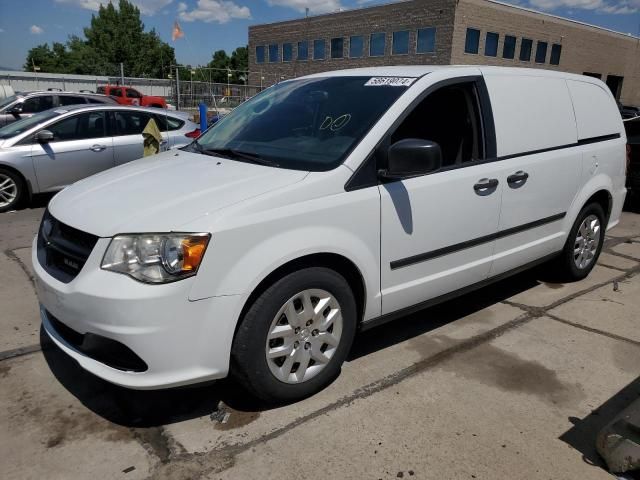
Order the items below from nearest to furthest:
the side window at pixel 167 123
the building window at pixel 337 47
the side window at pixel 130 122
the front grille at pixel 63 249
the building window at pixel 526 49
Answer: the front grille at pixel 63 249, the side window at pixel 130 122, the side window at pixel 167 123, the building window at pixel 526 49, the building window at pixel 337 47

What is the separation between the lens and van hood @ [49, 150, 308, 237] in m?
2.46

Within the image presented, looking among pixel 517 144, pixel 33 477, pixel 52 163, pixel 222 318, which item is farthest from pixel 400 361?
pixel 52 163

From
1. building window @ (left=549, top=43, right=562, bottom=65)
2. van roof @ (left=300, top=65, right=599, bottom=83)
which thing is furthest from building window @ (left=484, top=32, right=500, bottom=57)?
van roof @ (left=300, top=65, right=599, bottom=83)

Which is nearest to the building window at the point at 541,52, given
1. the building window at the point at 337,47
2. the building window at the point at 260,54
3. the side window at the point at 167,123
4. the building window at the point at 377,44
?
Result: the building window at the point at 377,44

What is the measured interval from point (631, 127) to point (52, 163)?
30.2 feet

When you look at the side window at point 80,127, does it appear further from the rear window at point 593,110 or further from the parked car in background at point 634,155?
the parked car in background at point 634,155

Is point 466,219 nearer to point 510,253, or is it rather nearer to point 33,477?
point 510,253

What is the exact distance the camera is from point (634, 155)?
8.46m

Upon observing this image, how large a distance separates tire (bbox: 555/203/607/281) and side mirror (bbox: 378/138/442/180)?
2344 millimetres

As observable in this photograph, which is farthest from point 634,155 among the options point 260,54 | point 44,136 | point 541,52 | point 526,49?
point 260,54

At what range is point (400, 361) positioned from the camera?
3.39m

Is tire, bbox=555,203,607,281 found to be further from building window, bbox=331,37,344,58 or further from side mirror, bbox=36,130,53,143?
building window, bbox=331,37,344,58

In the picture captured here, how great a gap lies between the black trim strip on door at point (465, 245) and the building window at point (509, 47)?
143 feet

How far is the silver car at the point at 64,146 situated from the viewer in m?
7.29
